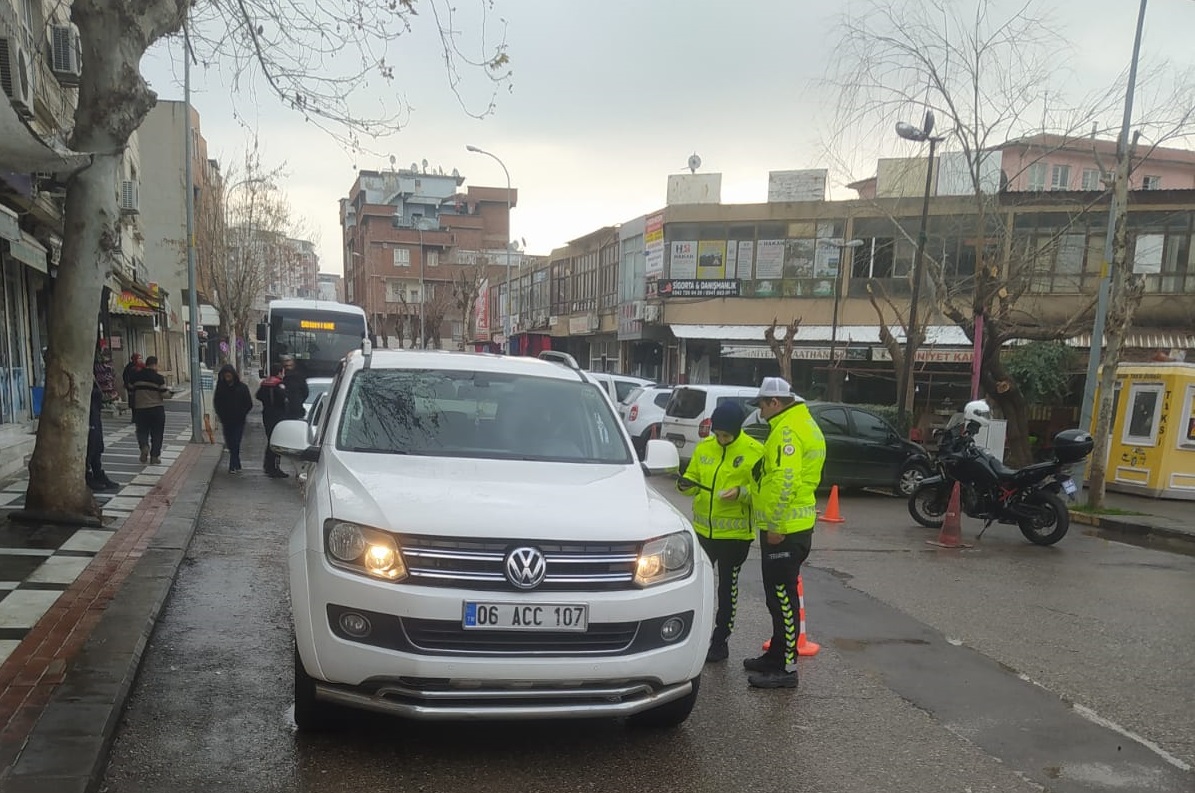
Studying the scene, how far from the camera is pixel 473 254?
7750 centimetres

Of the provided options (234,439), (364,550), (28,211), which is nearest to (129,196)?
(28,211)

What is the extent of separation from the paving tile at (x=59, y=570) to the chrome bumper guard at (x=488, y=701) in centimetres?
355

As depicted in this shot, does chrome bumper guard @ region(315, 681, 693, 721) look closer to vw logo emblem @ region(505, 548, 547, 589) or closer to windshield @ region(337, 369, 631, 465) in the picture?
vw logo emblem @ region(505, 548, 547, 589)

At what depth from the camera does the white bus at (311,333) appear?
2030 cm

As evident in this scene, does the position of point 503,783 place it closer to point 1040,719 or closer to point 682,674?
point 682,674

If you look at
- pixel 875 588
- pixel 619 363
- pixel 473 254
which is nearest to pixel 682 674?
pixel 875 588

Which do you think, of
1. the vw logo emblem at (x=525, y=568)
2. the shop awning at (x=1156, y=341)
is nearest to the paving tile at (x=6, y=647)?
the vw logo emblem at (x=525, y=568)

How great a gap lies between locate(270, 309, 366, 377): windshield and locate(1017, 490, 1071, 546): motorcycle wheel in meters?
16.0

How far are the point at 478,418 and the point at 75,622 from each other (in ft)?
9.21

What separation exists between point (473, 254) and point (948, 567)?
72.8 m

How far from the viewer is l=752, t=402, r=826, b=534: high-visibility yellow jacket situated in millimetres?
4520

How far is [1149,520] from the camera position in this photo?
11570mm

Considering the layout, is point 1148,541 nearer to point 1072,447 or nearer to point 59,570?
point 1072,447

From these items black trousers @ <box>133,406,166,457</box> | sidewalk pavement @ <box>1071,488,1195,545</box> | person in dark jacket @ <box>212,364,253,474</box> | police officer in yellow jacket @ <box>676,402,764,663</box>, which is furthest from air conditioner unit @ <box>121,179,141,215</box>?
sidewalk pavement @ <box>1071,488,1195,545</box>
